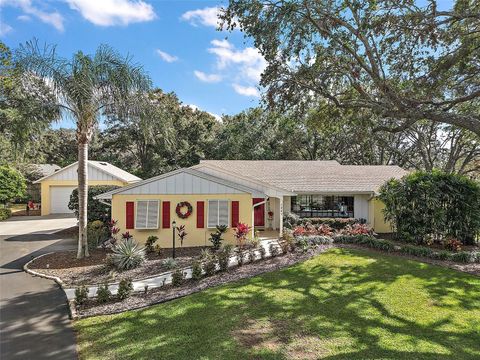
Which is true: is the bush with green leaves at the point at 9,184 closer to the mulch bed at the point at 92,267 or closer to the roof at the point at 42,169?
the roof at the point at 42,169

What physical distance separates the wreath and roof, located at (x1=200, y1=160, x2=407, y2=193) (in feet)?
18.9

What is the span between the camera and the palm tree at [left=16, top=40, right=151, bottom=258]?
11.4m

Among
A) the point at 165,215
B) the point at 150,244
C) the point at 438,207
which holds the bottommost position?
the point at 150,244

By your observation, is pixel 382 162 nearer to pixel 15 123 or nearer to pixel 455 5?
pixel 455 5

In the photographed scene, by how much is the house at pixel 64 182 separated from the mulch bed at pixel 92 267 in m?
12.9

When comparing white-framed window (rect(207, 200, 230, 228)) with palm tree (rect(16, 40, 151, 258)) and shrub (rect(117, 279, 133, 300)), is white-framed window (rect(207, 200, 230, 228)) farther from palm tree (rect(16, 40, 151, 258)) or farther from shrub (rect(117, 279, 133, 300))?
shrub (rect(117, 279, 133, 300))

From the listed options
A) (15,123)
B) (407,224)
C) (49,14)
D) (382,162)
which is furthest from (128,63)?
(382,162)

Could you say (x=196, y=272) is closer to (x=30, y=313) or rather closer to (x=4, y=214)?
(x=30, y=313)

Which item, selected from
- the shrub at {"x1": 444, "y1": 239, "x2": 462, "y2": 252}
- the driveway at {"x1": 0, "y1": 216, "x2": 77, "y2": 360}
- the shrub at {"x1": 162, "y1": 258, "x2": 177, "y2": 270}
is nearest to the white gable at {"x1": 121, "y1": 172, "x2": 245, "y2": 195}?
the shrub at {"x1": 162, "y1": 258, "x2": 177, "y2": 270}

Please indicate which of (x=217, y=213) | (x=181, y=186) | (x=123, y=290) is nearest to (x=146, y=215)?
(x=181, y=186)

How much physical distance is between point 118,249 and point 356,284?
873 cm

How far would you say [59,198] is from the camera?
28531mm

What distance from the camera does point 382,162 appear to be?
39.3 meters

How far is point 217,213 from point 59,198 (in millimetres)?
20392
